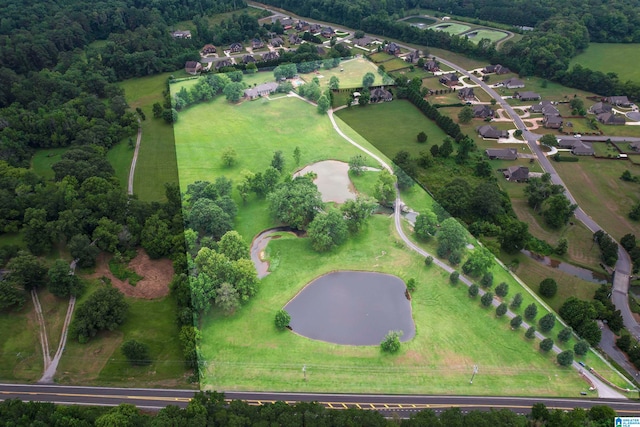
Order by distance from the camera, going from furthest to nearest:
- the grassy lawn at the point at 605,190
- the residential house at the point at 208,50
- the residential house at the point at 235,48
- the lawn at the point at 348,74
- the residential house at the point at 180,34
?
the residential house at the point at 180,34 → the residential house at the point at 235,48 → the residential house at the point at 208,50 → the lawn at the point at 348,74 → the grassy lawn at the point at 605,190

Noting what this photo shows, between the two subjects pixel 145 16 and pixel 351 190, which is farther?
pixel 145 16

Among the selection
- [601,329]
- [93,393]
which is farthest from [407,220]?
[93,393]

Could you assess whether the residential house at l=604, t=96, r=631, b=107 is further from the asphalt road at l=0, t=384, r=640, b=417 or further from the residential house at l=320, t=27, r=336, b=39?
the residential house at l=320, t=27, r=336, b=39

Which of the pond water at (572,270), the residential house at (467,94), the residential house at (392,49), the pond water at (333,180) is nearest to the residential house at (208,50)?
the residential house at (392,49)

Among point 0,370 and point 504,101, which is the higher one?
point 504,101

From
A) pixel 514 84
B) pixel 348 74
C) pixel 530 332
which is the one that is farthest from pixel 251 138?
pixel 514 84

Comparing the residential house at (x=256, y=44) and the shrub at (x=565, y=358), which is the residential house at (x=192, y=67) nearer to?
the residential house at (x=256, y=44)

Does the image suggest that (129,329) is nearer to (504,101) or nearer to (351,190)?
(351,190)
